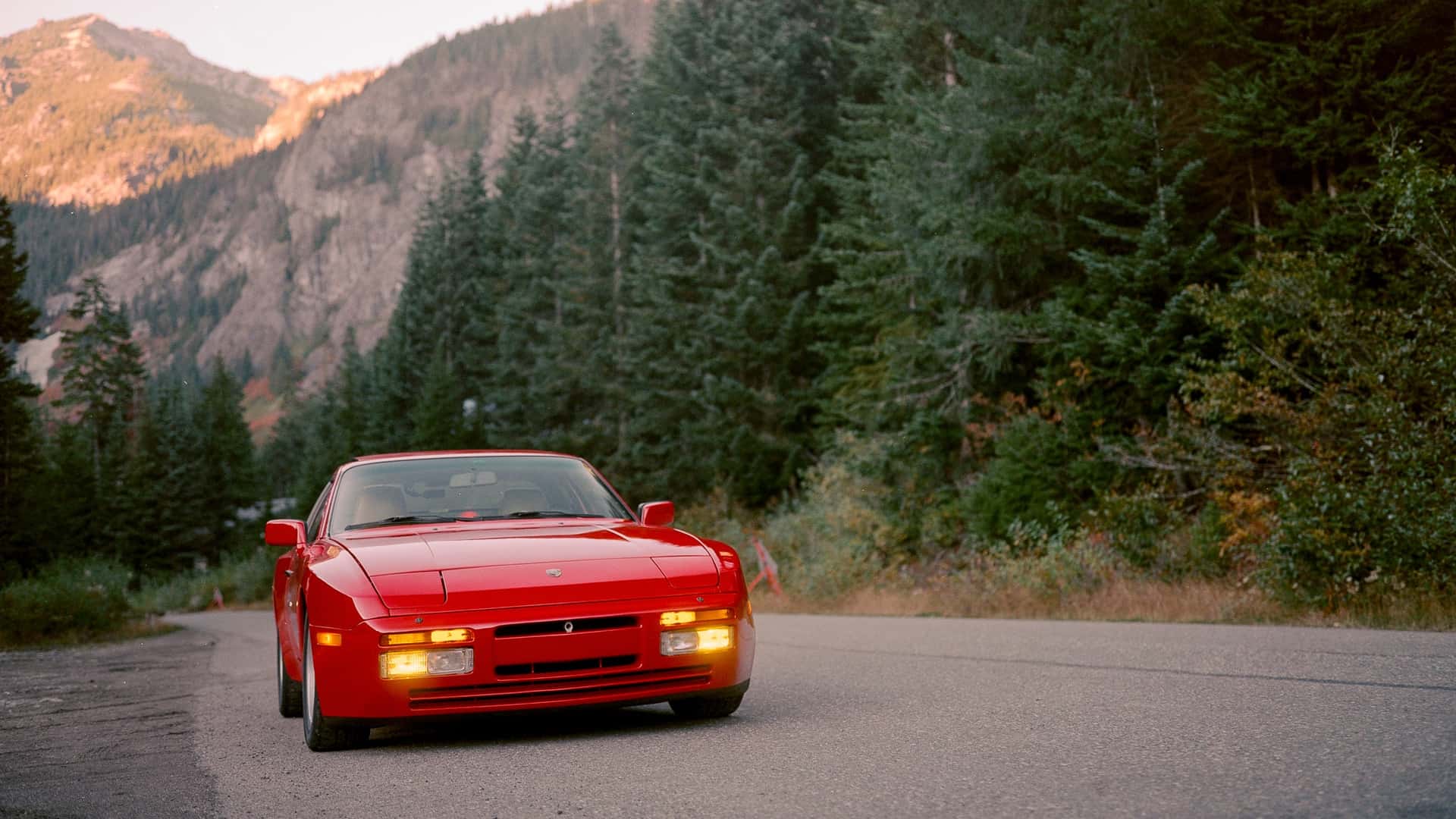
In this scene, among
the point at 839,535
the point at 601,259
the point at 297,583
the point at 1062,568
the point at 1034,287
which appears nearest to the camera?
the point at 297,583

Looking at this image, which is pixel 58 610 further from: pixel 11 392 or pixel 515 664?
pixel 515 664

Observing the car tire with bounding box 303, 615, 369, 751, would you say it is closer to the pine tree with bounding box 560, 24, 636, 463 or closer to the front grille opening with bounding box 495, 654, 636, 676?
the front grille opening with bounding box 495, 654, 636, 676

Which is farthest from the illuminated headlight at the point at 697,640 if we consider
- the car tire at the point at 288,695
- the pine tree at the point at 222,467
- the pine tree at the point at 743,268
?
the pine tree at the point at 222,467

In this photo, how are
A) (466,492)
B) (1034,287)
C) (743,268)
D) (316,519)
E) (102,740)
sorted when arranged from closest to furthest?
(102,740) < (466,492) < (316,519) < (1034,287) < (743,268)

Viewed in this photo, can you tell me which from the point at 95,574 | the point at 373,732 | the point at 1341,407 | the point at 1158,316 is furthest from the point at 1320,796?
the point at 95,574

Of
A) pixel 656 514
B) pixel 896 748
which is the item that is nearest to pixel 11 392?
pixel 656 514

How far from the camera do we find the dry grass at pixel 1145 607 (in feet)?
35.0

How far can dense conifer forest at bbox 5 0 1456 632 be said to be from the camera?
13.5 metres

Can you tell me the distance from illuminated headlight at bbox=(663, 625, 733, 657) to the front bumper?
6 cm

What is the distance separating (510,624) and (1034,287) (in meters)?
20.9

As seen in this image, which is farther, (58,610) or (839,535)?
(839,535)

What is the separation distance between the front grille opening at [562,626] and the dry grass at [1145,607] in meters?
6.86

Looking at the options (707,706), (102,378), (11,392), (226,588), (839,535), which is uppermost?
(707,706)

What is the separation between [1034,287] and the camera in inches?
996
